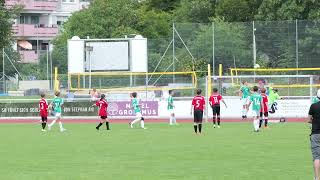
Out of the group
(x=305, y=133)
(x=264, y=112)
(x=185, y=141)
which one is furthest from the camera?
(x=264, y=112)

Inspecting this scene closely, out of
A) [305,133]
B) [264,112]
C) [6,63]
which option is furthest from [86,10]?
[305,133]

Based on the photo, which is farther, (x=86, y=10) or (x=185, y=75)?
(x=86, y=10)

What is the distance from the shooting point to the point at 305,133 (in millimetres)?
33781

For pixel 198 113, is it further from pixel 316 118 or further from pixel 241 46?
pixel 316 118

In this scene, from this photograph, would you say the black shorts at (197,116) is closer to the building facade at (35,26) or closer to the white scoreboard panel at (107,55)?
the white scoreboard panel at (107,55)

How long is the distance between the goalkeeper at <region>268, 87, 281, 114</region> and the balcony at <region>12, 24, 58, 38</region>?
4908 centimetres

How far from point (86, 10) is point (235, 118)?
3221 centimetres

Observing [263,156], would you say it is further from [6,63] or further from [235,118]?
[6,63]

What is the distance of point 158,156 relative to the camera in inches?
930

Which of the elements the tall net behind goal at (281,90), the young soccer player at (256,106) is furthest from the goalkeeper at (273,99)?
the young soccer player at (256,106)

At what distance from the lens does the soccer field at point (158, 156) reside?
62.5ft

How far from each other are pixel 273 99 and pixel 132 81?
10974mm

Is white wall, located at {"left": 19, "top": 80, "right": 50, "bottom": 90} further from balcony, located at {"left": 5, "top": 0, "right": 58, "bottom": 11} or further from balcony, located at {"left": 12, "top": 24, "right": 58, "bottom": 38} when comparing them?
balcony, located at {"left": 5, "top": 0, "right": 58, "bottom": 11}

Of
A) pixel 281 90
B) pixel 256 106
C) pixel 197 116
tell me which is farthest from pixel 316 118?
pixel 281 90
